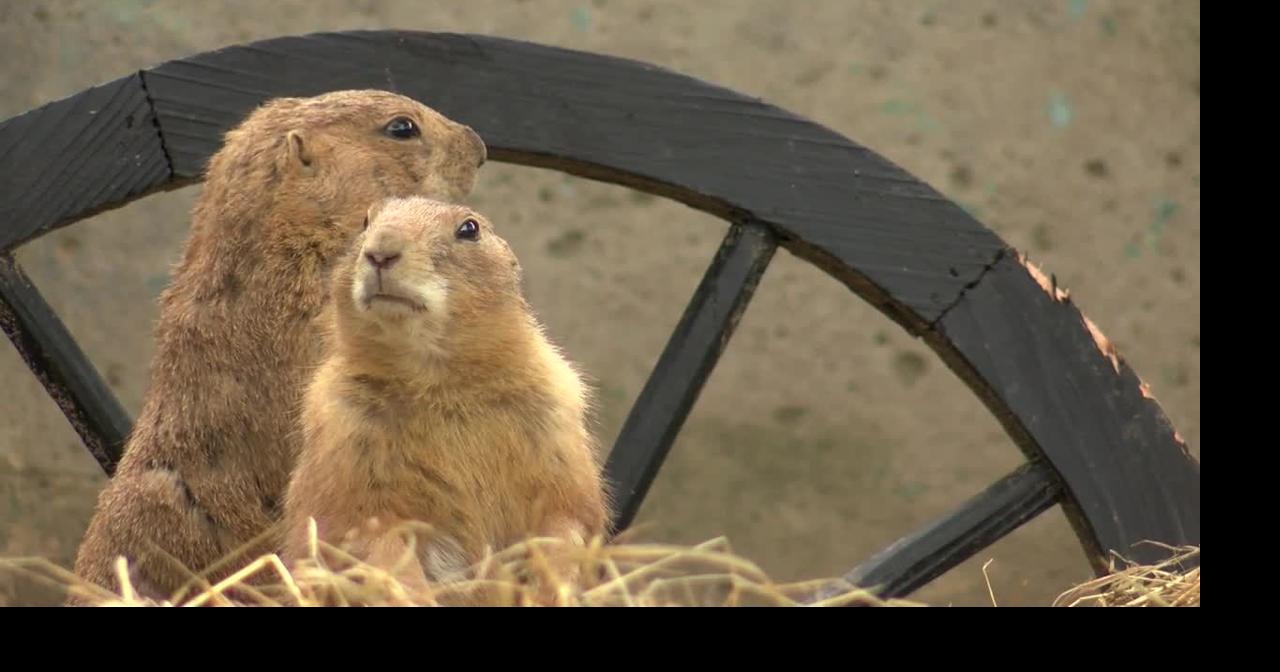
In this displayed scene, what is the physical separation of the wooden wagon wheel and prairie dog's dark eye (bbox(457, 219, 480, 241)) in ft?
1.11

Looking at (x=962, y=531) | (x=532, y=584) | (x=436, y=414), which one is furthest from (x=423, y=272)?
(x=962, y=531)

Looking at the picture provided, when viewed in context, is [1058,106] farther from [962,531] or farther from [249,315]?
[249,315]

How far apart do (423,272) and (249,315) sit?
48 centimetres

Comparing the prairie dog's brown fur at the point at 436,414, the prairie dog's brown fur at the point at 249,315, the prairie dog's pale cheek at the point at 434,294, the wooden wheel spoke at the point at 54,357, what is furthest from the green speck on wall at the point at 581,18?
the prairie dog's pale cheek at the point at 434,294

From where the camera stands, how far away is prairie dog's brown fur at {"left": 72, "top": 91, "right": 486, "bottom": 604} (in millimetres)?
2398

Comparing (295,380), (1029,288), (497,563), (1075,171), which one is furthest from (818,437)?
(497,563)

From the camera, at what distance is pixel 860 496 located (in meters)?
4.75

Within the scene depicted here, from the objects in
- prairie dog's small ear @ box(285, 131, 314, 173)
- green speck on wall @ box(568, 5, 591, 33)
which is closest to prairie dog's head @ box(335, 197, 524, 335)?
prairie dog's small ear @ box(285, 131, 314, 173)

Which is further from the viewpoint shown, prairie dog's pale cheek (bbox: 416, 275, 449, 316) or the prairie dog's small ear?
the prairie dog's small ear

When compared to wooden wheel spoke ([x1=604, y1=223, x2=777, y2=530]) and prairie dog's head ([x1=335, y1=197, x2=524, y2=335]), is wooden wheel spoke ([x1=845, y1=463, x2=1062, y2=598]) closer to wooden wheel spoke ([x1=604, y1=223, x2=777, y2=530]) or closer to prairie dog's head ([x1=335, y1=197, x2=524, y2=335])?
wooden wheel spoke ([x1=604, y1=223, x2=777, y2=530])

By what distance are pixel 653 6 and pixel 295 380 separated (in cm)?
241

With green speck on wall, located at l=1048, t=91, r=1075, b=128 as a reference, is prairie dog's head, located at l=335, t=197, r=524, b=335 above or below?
below

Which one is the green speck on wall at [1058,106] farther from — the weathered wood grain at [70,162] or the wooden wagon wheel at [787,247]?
the weathered wood grain at [70,162]

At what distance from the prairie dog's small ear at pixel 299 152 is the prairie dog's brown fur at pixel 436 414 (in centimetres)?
41
